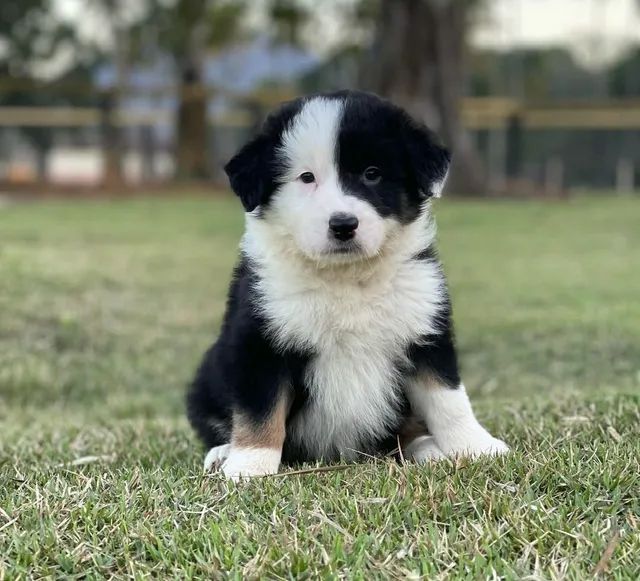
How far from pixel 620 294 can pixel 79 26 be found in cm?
3067

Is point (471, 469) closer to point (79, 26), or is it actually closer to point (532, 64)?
point (532, 64)

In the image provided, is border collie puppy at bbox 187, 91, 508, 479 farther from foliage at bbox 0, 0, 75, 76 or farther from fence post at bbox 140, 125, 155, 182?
foliage at bbox 0, 0, 75, 76

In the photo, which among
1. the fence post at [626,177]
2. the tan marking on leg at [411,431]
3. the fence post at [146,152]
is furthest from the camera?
the fence post at [626,177]

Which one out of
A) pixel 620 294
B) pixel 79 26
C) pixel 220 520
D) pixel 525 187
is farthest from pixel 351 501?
pixel 79 26

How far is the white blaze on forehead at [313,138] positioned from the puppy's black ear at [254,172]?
0.27 feet

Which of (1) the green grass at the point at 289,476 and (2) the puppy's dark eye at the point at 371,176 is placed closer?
(1) the green grass at the point at 289,476

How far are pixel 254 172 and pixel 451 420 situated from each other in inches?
45.3

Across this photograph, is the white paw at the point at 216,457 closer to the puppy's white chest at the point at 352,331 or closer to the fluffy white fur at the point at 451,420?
the puppy's white chest at the point at 352,331

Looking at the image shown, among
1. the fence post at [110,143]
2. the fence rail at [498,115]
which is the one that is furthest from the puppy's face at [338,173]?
the fence rail at [498,115]

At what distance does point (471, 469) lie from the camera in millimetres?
2967

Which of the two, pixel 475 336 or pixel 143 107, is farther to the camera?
pixel 143 107

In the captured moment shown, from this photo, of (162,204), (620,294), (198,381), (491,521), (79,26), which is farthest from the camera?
(79,26)

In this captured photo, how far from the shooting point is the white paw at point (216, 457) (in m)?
3.41

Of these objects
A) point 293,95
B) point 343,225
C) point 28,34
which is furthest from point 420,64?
point 28,34
